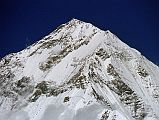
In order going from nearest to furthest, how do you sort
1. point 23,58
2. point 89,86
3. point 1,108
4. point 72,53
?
point 89,86 → point 1,108 → point 72,53 → point 23,58

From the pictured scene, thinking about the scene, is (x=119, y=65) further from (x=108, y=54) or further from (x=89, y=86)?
(x=89, y=86)

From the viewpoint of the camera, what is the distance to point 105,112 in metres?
137

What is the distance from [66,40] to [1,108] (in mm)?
40862

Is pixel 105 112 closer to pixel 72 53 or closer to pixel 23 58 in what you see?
pixel 72 53

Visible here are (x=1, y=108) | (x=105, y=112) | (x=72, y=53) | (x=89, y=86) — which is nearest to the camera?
(x=105, y=112)

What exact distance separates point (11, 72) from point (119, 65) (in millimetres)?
40437

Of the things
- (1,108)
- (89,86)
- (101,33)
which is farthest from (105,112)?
(101,33)

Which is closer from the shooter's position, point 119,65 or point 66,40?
point 119,65

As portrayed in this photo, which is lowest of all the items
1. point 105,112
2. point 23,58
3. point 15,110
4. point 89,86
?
point 105,112

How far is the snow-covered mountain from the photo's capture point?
145 metres

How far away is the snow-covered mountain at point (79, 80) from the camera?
145 m

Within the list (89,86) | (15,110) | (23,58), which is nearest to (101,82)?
(89,86)

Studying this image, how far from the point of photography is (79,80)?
5910 inches

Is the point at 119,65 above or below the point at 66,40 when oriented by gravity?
below
